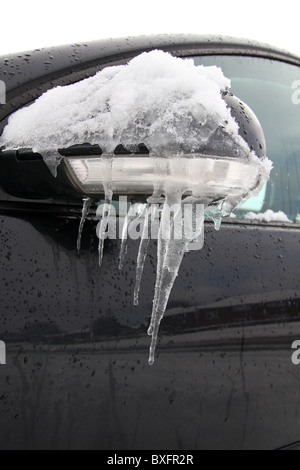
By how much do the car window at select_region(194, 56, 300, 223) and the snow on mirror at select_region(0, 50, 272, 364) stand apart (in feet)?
2.23

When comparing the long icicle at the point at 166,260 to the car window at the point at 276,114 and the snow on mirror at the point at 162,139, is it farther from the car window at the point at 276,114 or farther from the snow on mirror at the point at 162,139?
the car window at the point at 276,114

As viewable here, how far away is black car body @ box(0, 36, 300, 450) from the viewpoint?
3.41ft

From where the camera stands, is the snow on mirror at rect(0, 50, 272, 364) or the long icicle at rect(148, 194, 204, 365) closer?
the snow on mirror at rect(0, 50, 272, 364)

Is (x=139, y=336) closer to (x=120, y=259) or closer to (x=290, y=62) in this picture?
(x=120, y=259)

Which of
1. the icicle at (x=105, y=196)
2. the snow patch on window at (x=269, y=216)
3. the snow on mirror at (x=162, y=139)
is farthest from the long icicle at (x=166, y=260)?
the snow patch on window at (x=269, y=216)

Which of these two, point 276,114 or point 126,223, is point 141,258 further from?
point 276,114

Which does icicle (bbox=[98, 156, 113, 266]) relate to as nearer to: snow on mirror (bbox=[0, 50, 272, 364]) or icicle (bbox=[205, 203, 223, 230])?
snow on mirror (bbox=[0, 50, 272, 364])


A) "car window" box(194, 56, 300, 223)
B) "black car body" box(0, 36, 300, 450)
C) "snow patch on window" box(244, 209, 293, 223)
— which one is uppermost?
"car window" box(194, 56, 300, 223)

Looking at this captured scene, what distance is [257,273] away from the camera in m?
1.40

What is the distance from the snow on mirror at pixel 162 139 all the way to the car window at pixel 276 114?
0.68 metres

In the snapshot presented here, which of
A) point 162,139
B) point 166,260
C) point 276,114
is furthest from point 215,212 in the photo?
point 276,114

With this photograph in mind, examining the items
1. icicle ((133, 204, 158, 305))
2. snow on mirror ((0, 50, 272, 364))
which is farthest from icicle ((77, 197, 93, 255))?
icicle ((133, 204, 158, 305))

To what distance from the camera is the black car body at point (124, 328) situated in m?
1.04
